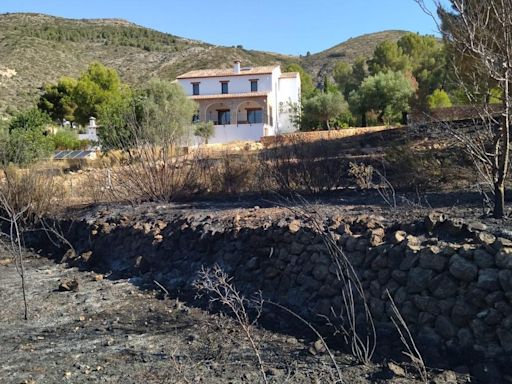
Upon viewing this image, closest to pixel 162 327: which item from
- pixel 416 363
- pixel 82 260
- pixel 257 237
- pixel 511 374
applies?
pixel 257 237

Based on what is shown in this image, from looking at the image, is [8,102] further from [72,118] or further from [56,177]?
[56,177]

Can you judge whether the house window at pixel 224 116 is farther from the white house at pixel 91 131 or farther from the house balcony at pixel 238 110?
the white house at pixel 91 131

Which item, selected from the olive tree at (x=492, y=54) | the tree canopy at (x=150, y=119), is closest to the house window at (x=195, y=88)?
the tree canopy at (x=150, y=119)

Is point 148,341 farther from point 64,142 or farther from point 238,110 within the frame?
point 238,110

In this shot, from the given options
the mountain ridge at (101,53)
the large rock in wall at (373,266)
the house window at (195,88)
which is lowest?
the large rock in wall at (373,266)

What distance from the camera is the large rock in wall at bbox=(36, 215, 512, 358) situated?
5.18 meters

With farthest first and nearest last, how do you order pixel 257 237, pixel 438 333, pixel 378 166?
1. pixel 378 166
2. pixel 257 237
3. pixel 438 333

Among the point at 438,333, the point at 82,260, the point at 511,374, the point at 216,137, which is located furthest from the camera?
the point at 216,137

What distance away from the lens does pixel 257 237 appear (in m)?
8.08

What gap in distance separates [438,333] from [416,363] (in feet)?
2.10

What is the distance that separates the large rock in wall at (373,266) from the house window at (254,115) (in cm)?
3953

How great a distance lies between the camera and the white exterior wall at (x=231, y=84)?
162 ft

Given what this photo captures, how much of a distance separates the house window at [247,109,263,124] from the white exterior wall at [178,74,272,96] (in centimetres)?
181

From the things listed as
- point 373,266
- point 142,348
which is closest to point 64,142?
point 142,348
